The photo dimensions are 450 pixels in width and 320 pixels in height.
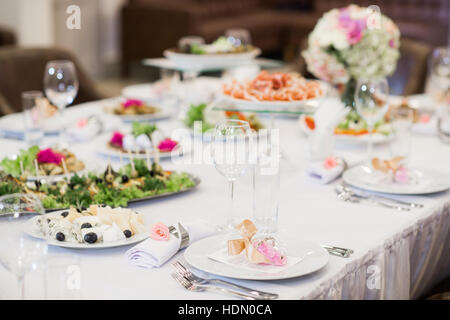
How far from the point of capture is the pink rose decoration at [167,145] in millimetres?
2209

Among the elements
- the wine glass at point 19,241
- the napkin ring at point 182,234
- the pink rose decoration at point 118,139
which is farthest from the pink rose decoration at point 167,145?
the wine glass at point 19,241

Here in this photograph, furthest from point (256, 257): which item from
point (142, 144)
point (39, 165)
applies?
point (142, 144)

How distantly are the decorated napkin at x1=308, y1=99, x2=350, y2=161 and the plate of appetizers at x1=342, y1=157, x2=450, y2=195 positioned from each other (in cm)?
20

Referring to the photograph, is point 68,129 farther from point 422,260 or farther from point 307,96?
point 422,260

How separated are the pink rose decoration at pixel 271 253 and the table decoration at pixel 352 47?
4.47ft

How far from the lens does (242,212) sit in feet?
5.73

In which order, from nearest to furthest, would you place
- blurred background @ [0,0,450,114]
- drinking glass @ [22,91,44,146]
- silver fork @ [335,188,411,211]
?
silver fork @ [335,188,411,211] → drinking glass @ [22,91,44,146] → blurred background @ [0,0,450,114]

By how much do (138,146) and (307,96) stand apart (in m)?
0.56

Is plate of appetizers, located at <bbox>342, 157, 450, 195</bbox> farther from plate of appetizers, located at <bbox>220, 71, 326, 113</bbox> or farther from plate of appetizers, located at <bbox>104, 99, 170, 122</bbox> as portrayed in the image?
plate of appetizers, located at <bbox>104, 99, 170, 122</bbox>

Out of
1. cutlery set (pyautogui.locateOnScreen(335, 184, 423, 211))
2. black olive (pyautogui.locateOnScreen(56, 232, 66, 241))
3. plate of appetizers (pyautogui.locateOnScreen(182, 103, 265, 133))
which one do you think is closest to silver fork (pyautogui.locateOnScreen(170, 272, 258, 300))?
black olive (pyautogui.locateOnScreen(56, 232, 66, 241))

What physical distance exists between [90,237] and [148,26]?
6.27 meters

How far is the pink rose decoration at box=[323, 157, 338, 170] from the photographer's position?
6.62 feet

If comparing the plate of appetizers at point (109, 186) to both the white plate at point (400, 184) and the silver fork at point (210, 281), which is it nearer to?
the silver fork at point (210, 281)
